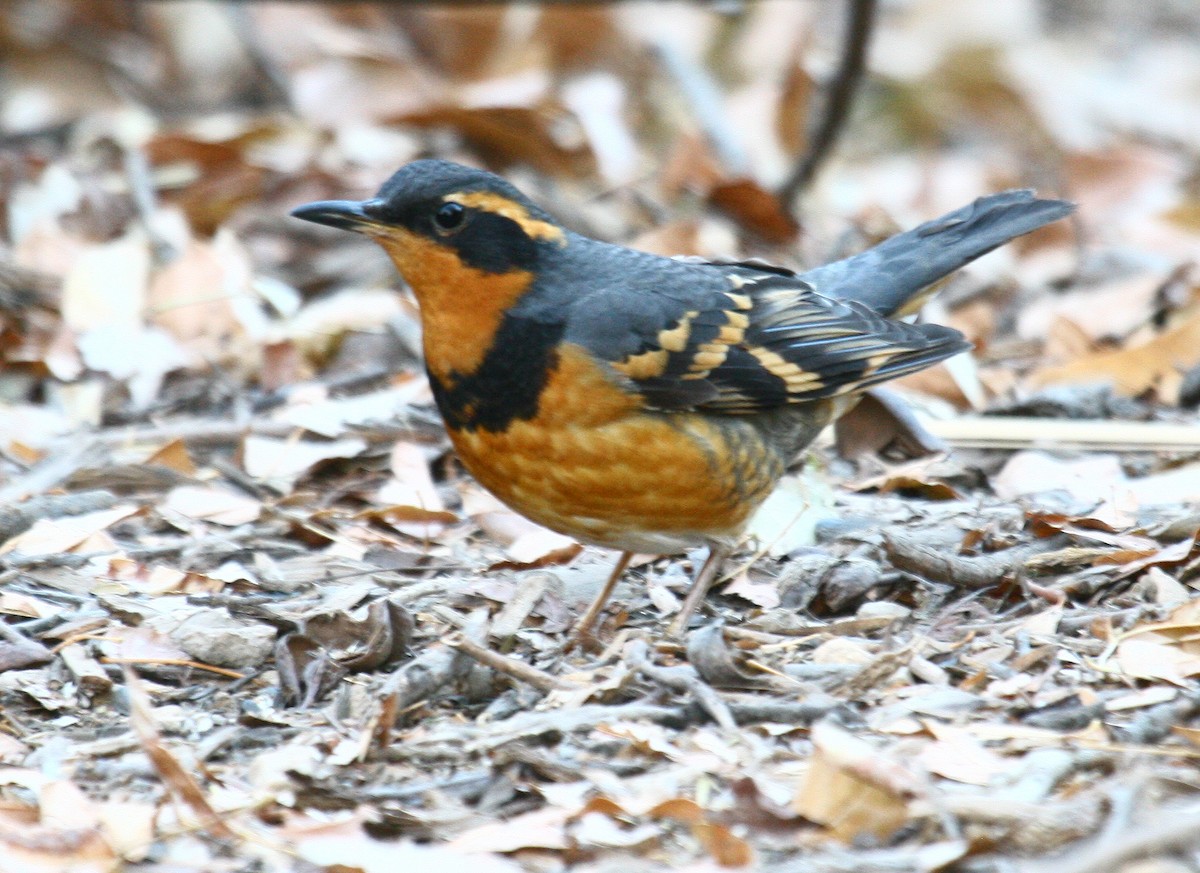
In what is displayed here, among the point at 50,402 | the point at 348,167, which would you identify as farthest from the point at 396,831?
the point at 348,167

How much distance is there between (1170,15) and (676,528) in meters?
11.2

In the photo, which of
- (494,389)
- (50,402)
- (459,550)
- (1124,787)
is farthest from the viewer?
(50,402)

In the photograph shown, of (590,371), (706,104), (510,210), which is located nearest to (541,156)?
(706,104)

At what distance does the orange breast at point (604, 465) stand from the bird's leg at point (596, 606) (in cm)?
23

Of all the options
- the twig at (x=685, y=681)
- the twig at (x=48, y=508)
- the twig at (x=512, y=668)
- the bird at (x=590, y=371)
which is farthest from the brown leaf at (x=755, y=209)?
the twig at (x=512, y=668)

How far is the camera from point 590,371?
4.92 metres

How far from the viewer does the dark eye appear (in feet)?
16.3

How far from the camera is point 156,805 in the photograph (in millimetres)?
3873

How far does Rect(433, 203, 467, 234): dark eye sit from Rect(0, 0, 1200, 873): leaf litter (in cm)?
118

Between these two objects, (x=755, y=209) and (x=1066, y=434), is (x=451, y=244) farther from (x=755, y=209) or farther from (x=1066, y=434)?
(x=755, y=209)

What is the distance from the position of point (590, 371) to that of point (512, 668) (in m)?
1.02

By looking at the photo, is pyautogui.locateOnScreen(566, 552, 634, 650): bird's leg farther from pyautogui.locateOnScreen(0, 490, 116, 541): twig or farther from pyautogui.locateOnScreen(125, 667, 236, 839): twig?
pyautogui.locateOnScreen(0, 490, 116, 541): twig

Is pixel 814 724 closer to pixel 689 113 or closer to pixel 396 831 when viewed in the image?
pixel 396 831

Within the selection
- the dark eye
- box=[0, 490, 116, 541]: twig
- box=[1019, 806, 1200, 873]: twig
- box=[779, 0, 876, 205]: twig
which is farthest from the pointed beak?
box=[779, 0, 876, 205]: twig
